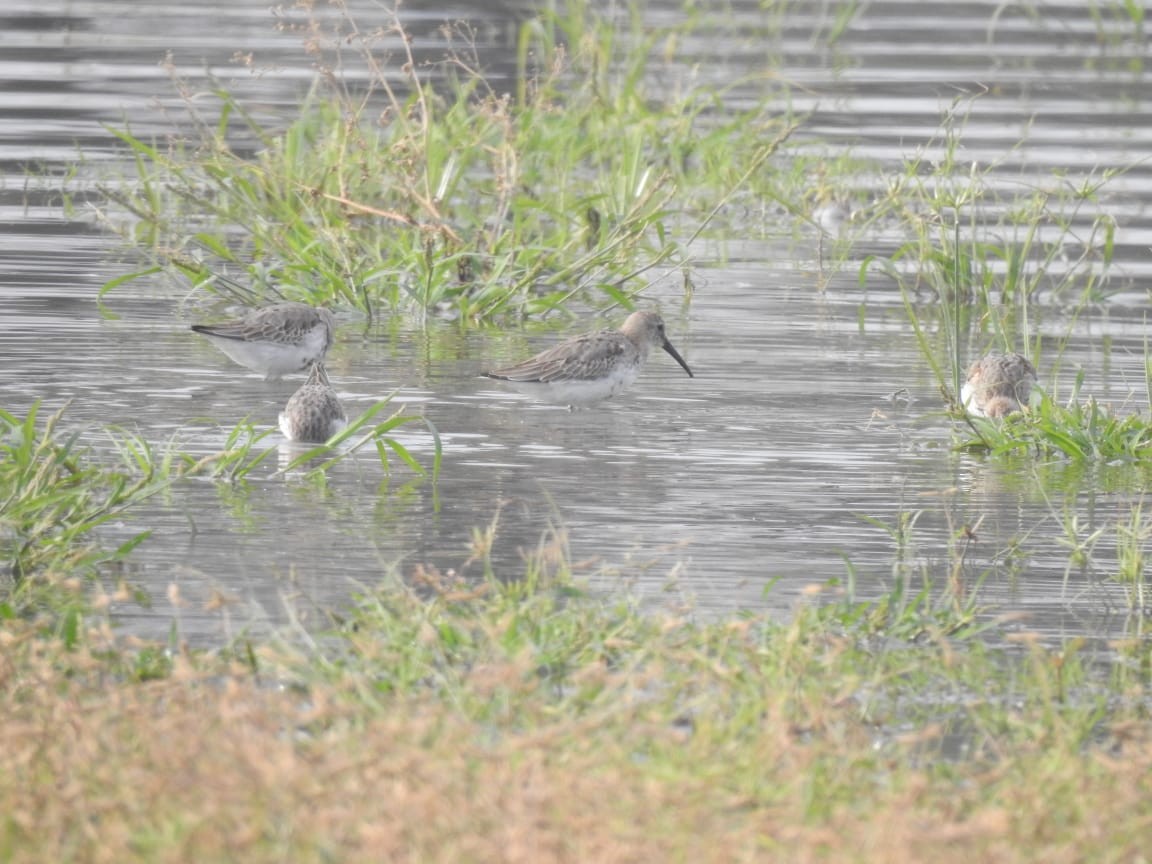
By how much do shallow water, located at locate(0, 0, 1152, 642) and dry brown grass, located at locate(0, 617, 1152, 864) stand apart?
1.06m

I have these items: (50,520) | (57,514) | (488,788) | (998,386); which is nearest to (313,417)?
(57,514)

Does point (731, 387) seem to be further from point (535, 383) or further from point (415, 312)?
point (415, 312)

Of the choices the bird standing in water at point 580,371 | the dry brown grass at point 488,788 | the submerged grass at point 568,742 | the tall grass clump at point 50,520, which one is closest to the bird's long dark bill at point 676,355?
the bird standing in water at point 580,371

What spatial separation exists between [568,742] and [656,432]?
543 cm

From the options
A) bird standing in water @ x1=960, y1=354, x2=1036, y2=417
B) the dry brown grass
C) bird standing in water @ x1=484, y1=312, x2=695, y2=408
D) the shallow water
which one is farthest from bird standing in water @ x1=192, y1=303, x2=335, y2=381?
the dry brown grass

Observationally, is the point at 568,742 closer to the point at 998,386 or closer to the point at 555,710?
the point at 555,710

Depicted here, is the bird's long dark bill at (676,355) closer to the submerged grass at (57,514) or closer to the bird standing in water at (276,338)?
the bird standing in water at (276,338)

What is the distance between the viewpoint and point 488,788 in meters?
5.25

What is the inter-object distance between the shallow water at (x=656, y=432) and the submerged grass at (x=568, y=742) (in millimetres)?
470

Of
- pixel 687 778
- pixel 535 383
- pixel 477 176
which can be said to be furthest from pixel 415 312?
pixel 687 778

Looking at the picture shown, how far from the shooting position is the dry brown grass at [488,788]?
5199 millimetres

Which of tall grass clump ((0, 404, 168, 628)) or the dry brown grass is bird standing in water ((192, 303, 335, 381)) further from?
the dry brown grass

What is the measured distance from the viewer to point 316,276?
14250 mm

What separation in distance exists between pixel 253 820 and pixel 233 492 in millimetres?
4401
